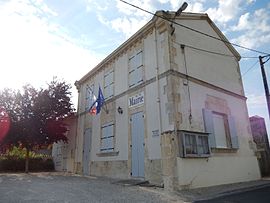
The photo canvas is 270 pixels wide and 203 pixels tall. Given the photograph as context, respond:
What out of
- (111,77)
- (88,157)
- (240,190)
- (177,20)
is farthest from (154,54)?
(88,157)

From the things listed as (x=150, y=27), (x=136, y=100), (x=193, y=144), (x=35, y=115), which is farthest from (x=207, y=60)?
(x=35, y=115)

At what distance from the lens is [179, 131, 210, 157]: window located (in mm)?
7084

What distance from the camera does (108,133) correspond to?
10719 mm

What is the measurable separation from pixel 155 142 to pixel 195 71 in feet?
10.9

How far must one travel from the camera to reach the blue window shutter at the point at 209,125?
827 cm

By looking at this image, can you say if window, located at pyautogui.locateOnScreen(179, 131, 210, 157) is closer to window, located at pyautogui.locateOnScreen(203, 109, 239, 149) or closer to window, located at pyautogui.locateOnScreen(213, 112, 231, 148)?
window, located at pyautogui.locateOnScreen(203, 109, 239, 149)

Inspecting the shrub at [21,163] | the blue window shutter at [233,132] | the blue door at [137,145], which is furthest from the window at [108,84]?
the shrub at [21,163]

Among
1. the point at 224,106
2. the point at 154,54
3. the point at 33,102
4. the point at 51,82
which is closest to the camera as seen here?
the point at 154,54

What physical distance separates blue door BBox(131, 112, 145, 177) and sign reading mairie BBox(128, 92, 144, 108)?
1.46ft

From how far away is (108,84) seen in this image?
38.5ft

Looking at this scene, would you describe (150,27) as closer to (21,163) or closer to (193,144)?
(193,144)

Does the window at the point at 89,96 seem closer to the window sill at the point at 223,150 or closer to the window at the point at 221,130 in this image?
the window at the point at 221,130

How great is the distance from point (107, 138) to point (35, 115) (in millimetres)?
5265

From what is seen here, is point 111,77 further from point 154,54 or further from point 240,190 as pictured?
point 240,190
